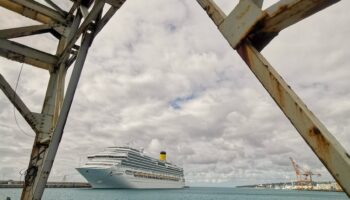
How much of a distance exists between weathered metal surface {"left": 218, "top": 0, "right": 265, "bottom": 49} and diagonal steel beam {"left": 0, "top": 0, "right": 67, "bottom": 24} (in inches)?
144

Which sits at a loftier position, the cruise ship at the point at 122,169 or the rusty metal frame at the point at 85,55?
the cruise ship at the point at 122,169

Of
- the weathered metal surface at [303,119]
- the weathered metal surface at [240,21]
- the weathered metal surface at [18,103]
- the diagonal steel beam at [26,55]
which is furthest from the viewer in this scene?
the diagonal steel beam at [26,55]

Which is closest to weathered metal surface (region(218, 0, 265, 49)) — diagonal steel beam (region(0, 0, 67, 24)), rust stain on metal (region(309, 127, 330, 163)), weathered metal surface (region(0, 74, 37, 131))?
rust stain on metal (region(309, 127, 330, 163))

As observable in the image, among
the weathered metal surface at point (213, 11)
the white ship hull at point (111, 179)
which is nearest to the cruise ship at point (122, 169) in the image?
the white ship hull at point (111, 179)

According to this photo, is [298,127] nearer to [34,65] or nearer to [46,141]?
[46,141]

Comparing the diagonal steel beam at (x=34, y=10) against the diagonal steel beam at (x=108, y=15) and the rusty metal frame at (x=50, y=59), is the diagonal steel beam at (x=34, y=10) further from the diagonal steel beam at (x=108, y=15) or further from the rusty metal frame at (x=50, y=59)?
the diagonal steel beam at (x=108, y=15)

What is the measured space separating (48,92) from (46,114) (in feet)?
1.32

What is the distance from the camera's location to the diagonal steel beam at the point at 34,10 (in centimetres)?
403

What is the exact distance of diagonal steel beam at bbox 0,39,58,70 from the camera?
12.3 ft

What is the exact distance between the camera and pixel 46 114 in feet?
12.4

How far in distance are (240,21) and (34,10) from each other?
152 inches

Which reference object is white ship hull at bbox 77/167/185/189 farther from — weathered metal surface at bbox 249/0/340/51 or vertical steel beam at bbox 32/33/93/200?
weathered metal surface at bbox 249/0/340/51

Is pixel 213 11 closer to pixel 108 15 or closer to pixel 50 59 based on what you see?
pixel 108 15

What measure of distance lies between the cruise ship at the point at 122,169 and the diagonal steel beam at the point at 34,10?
64967 millimetres
